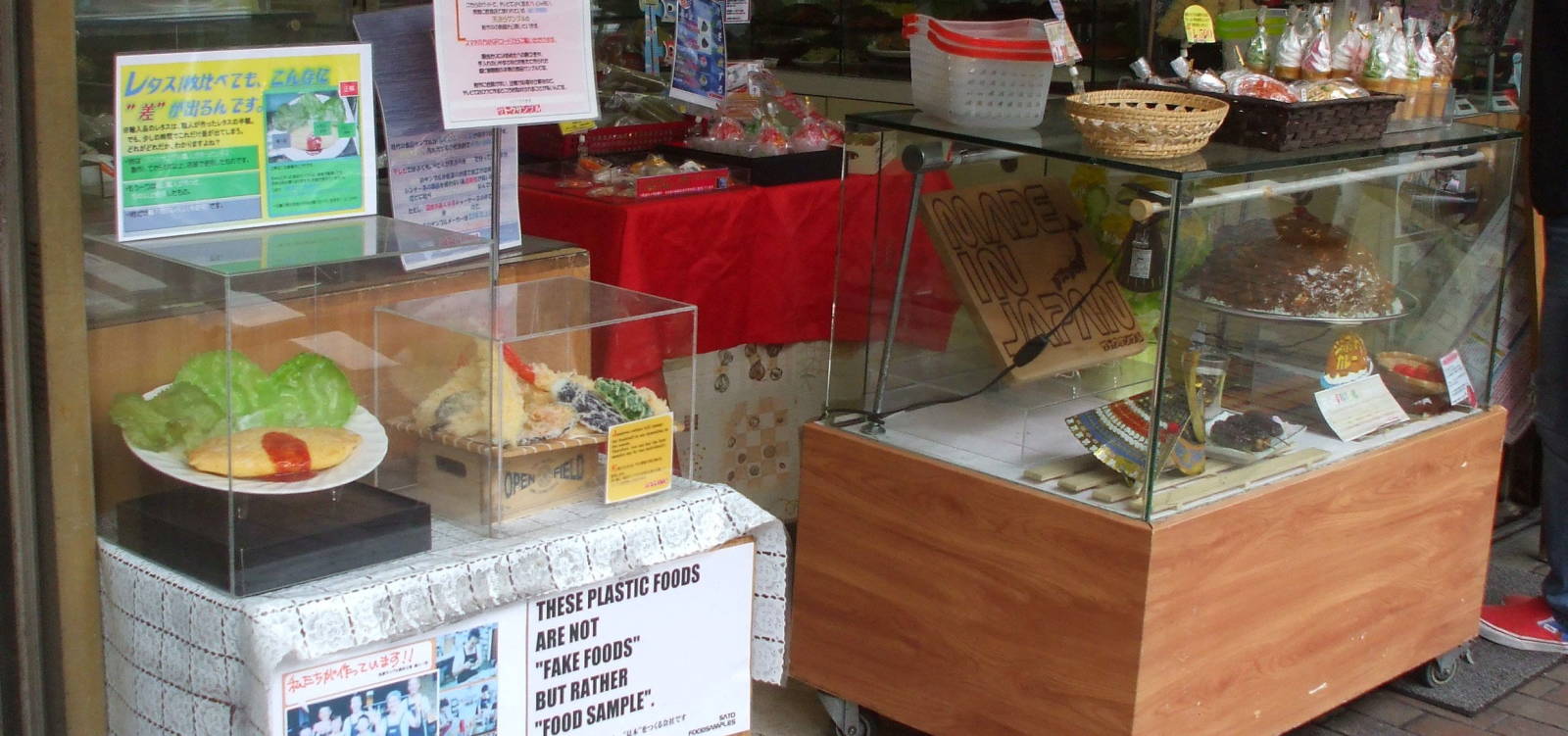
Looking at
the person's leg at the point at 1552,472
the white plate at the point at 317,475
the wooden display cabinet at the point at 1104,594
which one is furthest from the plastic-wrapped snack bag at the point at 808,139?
the white plate at the point at 317,475

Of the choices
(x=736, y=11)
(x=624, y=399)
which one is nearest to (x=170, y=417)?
(x=624, y=399)

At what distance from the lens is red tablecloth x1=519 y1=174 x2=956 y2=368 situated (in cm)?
386

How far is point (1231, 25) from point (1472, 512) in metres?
1.27

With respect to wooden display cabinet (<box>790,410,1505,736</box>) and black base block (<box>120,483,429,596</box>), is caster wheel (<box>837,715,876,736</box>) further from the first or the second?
black base block (<box>120,483,429,596</box>)

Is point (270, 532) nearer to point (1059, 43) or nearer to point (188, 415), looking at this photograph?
point (188, 415)

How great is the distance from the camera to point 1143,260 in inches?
116

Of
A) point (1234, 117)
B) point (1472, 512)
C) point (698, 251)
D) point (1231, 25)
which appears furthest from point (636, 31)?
point (1472, 512)

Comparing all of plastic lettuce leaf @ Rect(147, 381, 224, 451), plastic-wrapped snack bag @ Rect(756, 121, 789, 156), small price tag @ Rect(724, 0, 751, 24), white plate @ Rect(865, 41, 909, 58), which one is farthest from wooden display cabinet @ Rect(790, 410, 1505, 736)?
white plate @ Rect(865, 41, 909, 58)

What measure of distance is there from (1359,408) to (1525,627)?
115cm

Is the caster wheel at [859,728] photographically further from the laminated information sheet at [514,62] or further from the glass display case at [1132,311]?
the laminated information sheet at [514,62]

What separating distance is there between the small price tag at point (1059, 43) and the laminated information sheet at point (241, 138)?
1.37 m

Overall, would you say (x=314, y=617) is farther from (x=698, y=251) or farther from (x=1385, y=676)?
(x=1385, y=676)

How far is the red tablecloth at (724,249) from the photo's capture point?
3.86m

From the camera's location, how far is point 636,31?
Answer: 4.83m
